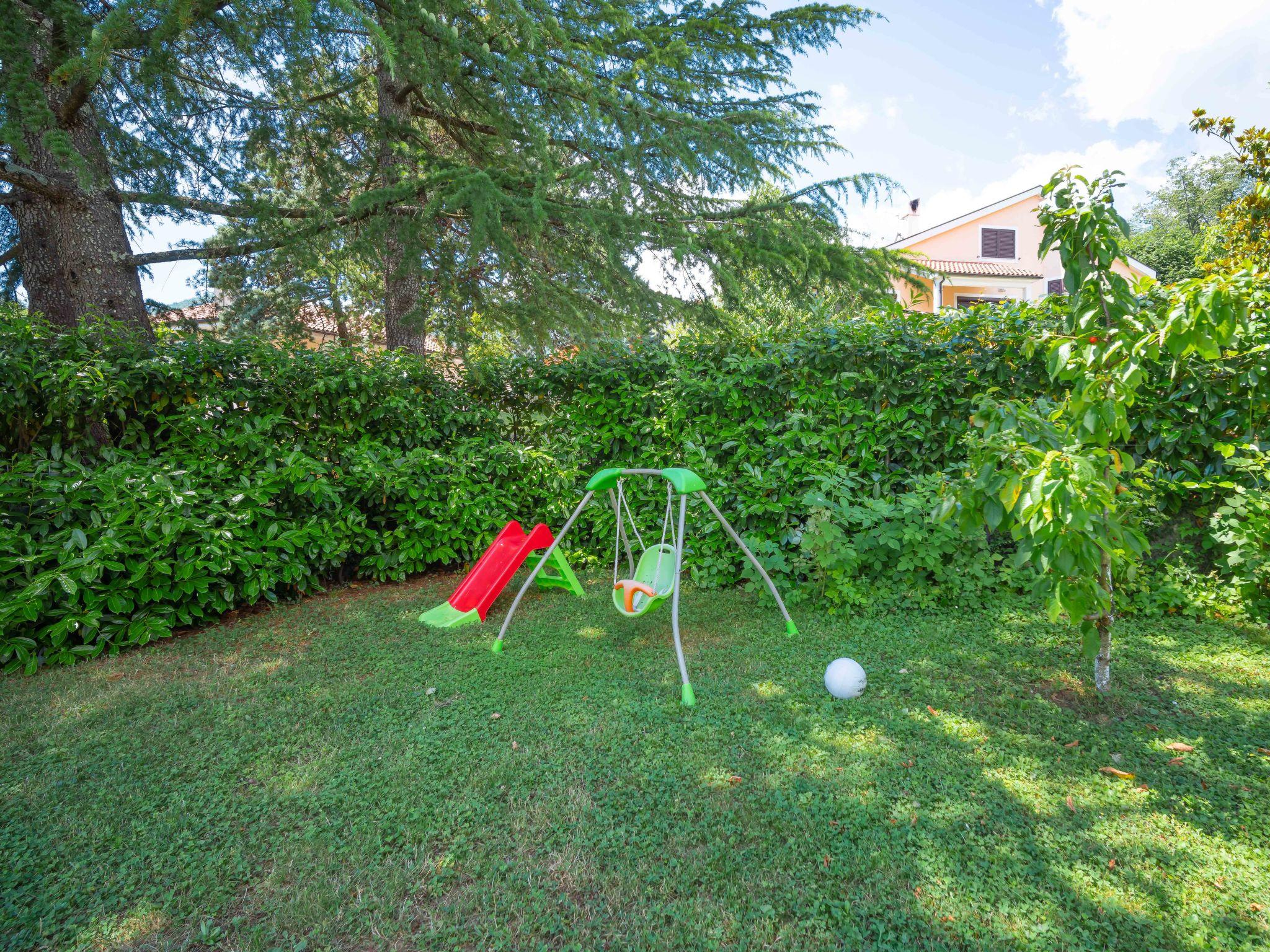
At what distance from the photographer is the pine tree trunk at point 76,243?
14.8 feet

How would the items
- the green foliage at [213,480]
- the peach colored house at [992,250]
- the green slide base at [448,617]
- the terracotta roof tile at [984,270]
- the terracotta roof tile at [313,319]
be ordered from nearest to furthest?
the green foliage at [213,480] < the green slide base at [448,617] < the terracotta roof tile at [313,319] < the terracotta roof tile at [984,270] < the peach colored house at [992,250]

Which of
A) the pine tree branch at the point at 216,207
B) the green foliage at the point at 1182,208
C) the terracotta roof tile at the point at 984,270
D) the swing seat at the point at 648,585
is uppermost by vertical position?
the green foliage at the point at 1182,208

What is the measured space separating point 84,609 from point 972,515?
4533 millimetres

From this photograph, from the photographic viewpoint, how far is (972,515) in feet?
7.73

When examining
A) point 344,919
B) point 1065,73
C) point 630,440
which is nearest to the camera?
point 344,919

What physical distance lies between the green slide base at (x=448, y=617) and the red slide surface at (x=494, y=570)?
3 cm

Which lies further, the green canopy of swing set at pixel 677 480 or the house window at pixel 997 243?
the house window at pixel 997 243

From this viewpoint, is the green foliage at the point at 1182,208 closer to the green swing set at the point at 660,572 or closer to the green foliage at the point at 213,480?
the green swing set at the point at 660,572

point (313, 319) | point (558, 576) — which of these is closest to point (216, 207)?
point (313, 319)

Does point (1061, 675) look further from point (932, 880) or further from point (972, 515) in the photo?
point (932, 880)

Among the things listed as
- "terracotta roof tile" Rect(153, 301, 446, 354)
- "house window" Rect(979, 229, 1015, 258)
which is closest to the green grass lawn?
"terracotta roof tile" Rect(153, 301, 446, 354)

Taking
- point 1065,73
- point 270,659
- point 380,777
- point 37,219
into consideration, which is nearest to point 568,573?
point 270,659

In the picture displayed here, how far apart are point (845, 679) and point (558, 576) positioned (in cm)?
225

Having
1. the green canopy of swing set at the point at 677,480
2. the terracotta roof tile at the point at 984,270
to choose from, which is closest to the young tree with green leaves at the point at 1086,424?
the green canopy of swing set at the point at 677,480
